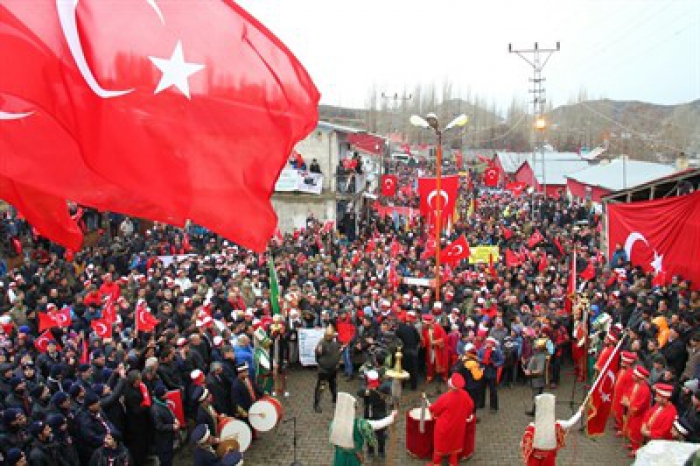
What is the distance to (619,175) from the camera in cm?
3516

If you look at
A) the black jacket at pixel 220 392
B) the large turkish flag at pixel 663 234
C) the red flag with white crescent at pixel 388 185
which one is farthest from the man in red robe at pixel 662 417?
the red flag with white crescent at pixel 388 185

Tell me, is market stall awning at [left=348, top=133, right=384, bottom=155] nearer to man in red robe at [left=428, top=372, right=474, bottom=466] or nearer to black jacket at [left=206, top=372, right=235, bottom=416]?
black jacket at [left=206, top=372, right=235, bottom=416]

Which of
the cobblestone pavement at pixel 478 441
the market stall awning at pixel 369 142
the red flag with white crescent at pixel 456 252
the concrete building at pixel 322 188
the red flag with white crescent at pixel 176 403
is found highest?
the market stall awning at pixel 369 142

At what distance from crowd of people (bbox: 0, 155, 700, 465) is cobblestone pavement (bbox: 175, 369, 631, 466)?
1.14ft

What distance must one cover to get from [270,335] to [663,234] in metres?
10.5

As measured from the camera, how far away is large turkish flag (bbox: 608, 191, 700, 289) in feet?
48.5

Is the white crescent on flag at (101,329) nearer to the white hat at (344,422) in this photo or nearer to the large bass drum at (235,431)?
the large bass drum at (235,431)

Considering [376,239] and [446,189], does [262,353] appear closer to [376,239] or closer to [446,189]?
[446,189]

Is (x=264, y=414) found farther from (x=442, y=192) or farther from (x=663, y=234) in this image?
(x=663, y=234)

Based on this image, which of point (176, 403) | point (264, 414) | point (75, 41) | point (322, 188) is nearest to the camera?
point (75, 41)

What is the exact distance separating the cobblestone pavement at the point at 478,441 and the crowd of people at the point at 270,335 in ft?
1.14

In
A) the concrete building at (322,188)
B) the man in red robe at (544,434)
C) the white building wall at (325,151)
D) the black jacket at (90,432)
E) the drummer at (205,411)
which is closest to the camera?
the black jacket at (90,432)

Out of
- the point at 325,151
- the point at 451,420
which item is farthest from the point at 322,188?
the point at 451,420

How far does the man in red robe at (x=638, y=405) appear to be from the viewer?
998cm
